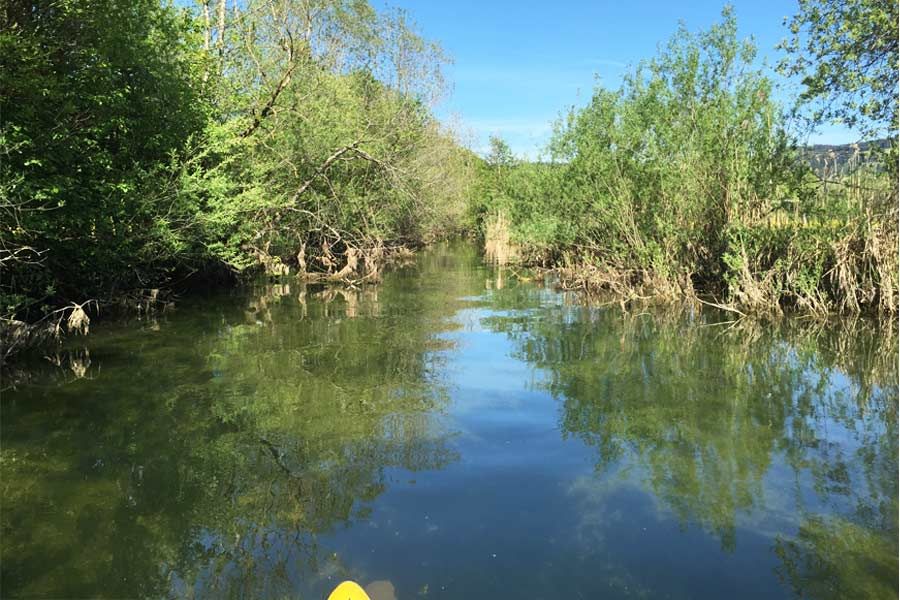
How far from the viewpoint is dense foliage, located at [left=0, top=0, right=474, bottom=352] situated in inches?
316

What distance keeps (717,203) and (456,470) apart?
10.1 metres

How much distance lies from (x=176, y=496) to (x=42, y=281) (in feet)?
21.6

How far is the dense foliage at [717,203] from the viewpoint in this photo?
1106 centimetres

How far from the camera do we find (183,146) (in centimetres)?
1205

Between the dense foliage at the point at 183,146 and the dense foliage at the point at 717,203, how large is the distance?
627cm

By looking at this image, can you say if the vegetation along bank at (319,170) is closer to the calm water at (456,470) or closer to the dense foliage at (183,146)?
the dense foliage at (183,146)

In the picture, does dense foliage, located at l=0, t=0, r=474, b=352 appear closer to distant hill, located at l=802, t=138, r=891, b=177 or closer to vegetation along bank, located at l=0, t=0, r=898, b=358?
vegetation along bank, located at l=0, t=0, r=898, b=358

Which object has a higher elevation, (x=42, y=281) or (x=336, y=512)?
(x=42, y=281)

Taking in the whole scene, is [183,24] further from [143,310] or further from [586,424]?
[586,424]

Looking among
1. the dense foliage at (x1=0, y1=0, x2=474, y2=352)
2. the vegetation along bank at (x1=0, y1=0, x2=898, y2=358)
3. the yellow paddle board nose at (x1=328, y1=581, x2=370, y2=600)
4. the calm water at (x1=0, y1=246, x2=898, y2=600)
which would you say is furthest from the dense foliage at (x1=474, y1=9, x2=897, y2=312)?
the yellow paddle board nose at (x1=328, y1=581, x2=370, y2=600)

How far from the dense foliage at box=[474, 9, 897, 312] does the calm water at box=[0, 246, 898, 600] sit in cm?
204

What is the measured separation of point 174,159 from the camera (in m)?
11.0

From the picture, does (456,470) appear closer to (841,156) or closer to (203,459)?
(203,459)

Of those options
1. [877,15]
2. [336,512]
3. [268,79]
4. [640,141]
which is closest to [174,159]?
[268,79]
